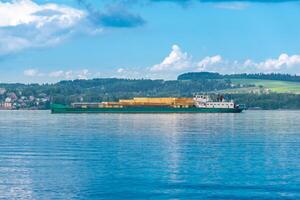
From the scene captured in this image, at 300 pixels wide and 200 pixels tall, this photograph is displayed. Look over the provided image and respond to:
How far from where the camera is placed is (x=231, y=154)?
67500 millimetres

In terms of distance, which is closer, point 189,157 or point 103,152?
point 189,157

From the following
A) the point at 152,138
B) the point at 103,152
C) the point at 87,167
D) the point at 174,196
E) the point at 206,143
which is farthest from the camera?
the point at 152,138

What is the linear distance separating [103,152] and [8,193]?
25.9 m

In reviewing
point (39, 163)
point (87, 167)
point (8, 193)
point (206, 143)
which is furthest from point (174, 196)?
point (206, 143)

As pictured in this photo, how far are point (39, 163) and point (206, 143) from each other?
27373 millimetres

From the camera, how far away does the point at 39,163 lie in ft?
196

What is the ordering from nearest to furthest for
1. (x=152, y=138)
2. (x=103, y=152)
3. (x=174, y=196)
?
(x=174, y=196) → (x=103, y=152) → (x=152, y=138)

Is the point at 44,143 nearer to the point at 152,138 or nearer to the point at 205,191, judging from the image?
the point at 152,138

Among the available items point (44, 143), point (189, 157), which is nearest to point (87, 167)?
point (189, 157)

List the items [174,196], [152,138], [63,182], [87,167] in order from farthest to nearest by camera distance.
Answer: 1. [152,138]
2. [87,167]
3. [63,182]
4. [174,196]

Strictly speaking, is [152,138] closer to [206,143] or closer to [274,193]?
[206,143]

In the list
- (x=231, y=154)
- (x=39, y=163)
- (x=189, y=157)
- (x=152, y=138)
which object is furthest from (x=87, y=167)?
(x=152, y=138)

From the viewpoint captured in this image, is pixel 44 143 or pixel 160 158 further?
pixel 44 143

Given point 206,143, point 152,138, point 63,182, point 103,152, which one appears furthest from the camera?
point 152,138
